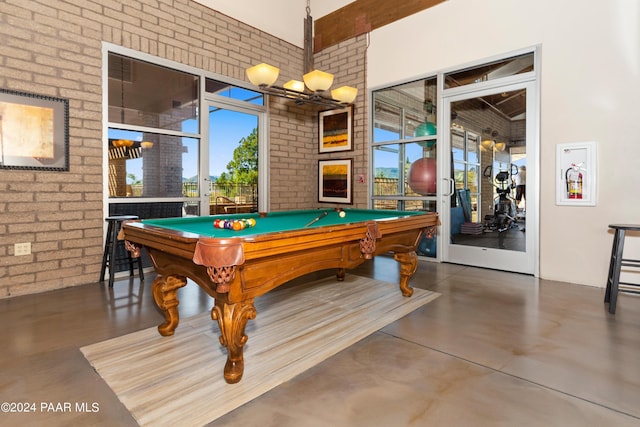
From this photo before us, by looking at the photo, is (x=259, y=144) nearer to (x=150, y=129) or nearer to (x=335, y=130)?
(x=335, y=130)

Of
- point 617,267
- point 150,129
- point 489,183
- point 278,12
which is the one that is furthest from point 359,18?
point 617,267

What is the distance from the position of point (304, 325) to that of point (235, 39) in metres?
4.29

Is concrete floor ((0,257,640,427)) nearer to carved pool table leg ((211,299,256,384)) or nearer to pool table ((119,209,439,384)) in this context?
carved pool table leg ((211,299,256,384))

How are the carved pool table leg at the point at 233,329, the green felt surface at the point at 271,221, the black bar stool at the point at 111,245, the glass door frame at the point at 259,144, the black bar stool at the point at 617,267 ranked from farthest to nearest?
the glass door frame at the point at 259,144 → the black bar stool at the point at 111,245 → the black bar stool at the point at 617,267 → the green felt surface at the point at 271,221 → the carved pool table leg at the point at 233,329

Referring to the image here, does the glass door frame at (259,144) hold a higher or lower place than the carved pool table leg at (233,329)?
higher

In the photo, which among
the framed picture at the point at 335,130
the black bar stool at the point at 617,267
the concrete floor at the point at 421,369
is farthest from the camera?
the framed picture at the point at 335,130

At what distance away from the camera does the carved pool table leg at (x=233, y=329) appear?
5.72ft

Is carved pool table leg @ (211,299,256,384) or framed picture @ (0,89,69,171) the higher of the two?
framed picture @ (0,89,69,171)

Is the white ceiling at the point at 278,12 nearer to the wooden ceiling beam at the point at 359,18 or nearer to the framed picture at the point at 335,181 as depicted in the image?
the wooden ceiling beam at the point at 359,18

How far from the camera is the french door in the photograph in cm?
399

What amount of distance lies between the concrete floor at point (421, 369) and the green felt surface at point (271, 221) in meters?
0.80

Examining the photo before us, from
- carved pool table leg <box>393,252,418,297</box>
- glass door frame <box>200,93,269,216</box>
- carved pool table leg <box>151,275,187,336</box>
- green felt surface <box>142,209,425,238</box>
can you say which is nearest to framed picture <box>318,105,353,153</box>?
glass door frame <box>200,93,269,216</box>

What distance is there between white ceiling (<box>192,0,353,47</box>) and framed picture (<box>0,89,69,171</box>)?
2.37 meters

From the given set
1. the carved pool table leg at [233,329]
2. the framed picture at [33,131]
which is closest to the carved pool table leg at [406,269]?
the carved pool table leg at [233,329]
